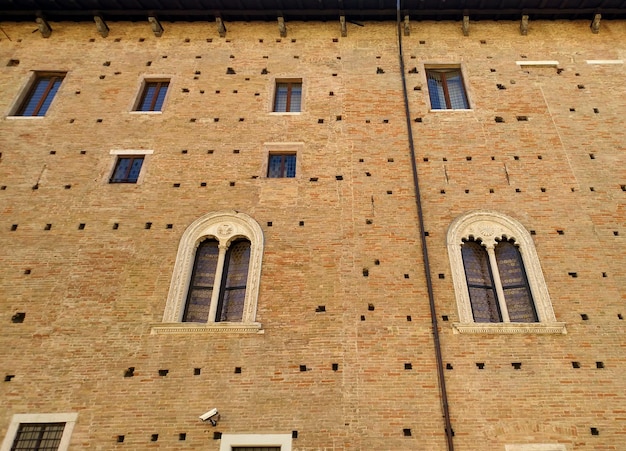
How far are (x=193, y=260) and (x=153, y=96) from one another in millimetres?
5083

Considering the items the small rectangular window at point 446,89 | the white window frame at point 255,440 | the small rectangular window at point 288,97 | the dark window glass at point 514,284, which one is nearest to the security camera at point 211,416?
the white window frame at point 255,440

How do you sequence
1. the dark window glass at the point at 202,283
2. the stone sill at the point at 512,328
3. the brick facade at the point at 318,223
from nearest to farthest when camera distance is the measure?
the brick facade at the point at 318,223
the stone sill at the point at 512,328
the dark window glass at the point at 202,283

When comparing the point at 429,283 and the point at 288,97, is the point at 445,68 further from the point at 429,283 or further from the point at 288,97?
the point at 429,283

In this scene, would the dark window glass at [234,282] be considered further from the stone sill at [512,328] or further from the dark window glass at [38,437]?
the stone sill at [512,328]

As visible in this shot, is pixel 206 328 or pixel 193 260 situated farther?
pixel 193 260

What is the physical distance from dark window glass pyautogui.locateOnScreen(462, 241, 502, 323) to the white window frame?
151 inches

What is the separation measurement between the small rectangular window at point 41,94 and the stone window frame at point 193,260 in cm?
570

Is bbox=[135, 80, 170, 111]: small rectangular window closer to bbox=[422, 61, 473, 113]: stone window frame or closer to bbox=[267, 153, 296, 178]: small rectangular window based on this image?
bbox=[267, 153, 296, 178]: small rectangular window

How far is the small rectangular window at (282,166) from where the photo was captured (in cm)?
1058

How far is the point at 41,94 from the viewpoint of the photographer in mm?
12336

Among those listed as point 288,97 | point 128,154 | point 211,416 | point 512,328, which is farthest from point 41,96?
point 512,328

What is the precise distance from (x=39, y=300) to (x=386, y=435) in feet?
21.0

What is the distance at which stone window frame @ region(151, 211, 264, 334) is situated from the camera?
8.30 m

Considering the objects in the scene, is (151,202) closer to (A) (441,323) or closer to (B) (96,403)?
(B) (96,403)
